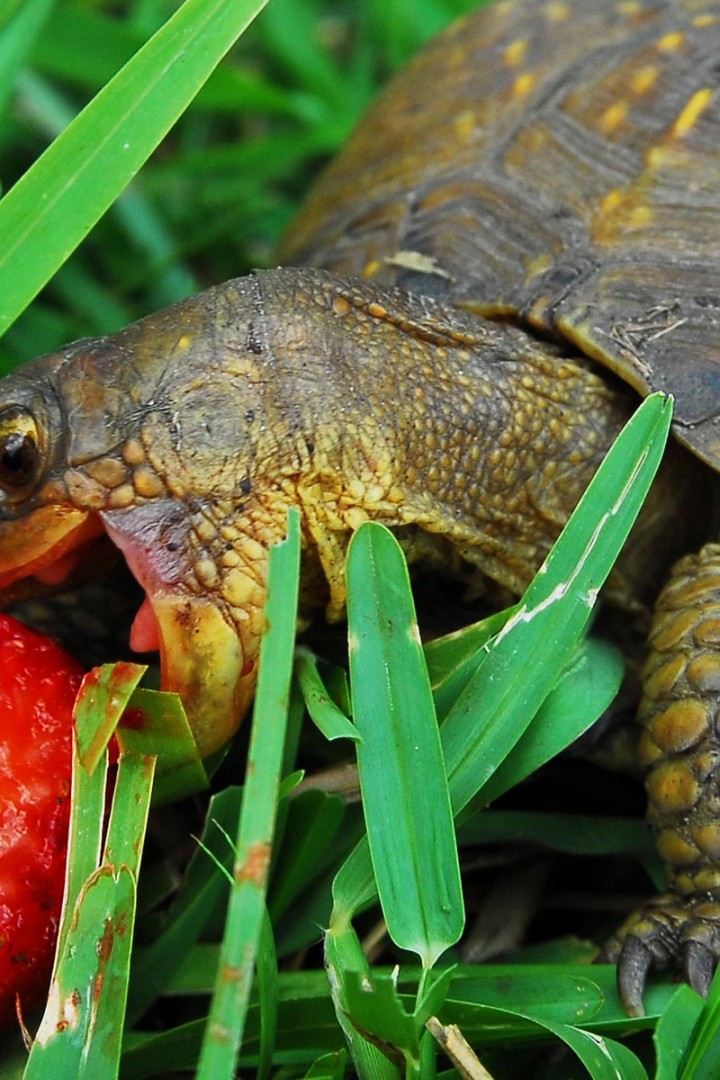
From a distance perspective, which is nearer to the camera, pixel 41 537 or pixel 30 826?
pixel 30 826

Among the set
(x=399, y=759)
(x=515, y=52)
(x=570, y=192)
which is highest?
(x=515, y=52)

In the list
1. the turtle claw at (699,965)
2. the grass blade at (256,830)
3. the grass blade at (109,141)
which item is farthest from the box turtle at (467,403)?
the grass blade at (256,830)

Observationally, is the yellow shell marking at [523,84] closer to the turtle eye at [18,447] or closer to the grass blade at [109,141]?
the grass blade at [109,141]

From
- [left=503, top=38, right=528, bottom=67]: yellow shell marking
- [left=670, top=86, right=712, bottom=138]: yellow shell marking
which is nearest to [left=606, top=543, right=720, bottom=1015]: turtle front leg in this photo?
[left=670, top=86, right=712, bottom=138]: yellow shell marking

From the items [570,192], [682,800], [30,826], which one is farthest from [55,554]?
[570,192]

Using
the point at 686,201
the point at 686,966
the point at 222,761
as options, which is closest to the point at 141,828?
the point at 222,761

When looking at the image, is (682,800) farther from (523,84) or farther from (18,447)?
(523,84)
